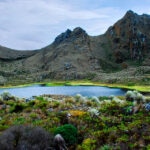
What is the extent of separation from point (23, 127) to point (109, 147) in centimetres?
378

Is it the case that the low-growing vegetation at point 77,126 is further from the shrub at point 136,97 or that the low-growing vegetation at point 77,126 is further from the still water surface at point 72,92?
the still water surface at point 72,92

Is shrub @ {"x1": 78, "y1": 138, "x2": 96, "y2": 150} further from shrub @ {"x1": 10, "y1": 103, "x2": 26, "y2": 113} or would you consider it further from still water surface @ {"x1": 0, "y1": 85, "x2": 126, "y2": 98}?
still water surface @ {"x1": 0, "y1": 85, "x2": 126, "y2": 98}

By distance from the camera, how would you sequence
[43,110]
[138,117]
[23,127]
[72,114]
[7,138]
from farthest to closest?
[43,110] → [72,114] → [138,117] → [23,127] → [7,138]

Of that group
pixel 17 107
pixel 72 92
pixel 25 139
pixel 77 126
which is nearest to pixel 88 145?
pixel 77 126

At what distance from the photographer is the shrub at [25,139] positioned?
1436 cm

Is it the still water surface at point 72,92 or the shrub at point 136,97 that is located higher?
the shrub at point 136,97

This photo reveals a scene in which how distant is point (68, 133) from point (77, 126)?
4.98ft

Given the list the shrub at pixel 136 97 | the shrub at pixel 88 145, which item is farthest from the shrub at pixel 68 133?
the shrub at pixel 136 97

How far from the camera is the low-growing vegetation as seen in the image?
49.4ft

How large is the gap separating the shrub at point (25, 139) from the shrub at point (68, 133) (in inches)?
34.8

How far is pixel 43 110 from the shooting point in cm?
2188

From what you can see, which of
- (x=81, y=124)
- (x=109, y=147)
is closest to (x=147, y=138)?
(x=109, y=147)

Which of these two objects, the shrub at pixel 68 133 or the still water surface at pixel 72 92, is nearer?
the shrub at pixel 68 133

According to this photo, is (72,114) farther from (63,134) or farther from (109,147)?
(109,147)
